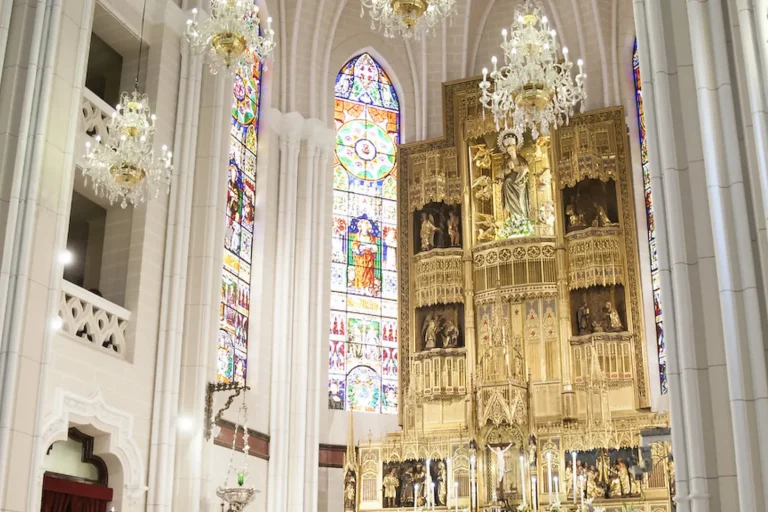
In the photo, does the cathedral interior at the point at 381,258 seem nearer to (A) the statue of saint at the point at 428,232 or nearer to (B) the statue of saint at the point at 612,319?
(A) the statue of saint at the point at 428,232

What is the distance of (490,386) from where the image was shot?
1870cm

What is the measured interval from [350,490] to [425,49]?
A: 1082cm

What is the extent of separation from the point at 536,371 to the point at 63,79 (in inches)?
438

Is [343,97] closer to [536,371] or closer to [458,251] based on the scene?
[458,251]

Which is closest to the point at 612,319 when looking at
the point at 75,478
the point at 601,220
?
the point at 601,220

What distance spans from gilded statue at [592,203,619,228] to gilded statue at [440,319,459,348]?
368 cm

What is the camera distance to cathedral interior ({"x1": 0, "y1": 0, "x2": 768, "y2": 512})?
8.95m

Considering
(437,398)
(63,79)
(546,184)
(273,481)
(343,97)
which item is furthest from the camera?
(343,97)

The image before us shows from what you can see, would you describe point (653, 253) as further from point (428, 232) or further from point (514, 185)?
point (428, 232)

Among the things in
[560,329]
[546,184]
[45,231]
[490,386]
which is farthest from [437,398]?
[45,231]

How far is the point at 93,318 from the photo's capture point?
1347 centimetres

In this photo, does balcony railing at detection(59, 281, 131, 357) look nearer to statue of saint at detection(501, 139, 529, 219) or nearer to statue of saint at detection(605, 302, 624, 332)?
statue of saint at detection(501, 139, 529, 219)

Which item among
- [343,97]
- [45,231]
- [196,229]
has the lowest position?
[45,231]

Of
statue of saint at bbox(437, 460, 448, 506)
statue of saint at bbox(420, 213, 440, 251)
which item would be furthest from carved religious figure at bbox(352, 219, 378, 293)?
statue of saint at bbox(437, 460, 448, 506)
